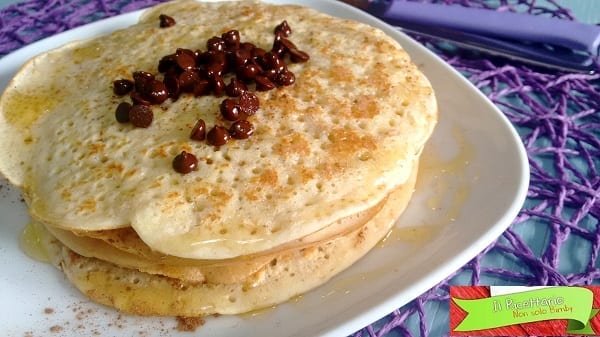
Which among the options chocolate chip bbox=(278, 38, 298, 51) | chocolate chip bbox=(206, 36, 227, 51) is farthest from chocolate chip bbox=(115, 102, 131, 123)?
chocolate chip bbox=(278, 38, 298, 51)

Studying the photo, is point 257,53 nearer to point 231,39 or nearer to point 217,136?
Result: point 231,39

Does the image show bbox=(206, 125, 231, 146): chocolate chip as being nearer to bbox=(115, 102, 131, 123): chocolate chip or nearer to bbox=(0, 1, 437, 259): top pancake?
bbox=(0, 1, 437, 259): top pancake

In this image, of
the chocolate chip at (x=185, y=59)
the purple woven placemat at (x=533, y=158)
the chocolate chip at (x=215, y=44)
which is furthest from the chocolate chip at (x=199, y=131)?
the purple woven placemat at (x=533, y=158)

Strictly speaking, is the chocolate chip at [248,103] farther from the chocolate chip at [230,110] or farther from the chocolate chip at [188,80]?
the chocolate chip at [188,80]

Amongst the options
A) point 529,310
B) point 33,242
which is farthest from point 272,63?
point 529,310

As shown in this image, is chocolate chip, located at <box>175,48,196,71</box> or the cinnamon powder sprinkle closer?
the cinnamon powder sprinkle

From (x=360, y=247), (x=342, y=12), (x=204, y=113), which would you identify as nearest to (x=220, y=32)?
(x=204, y=113)

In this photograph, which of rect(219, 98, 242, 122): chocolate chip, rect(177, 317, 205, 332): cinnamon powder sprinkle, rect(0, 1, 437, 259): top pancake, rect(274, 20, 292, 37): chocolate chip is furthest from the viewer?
rect(274, 20, 292, 37): chocolate chip
